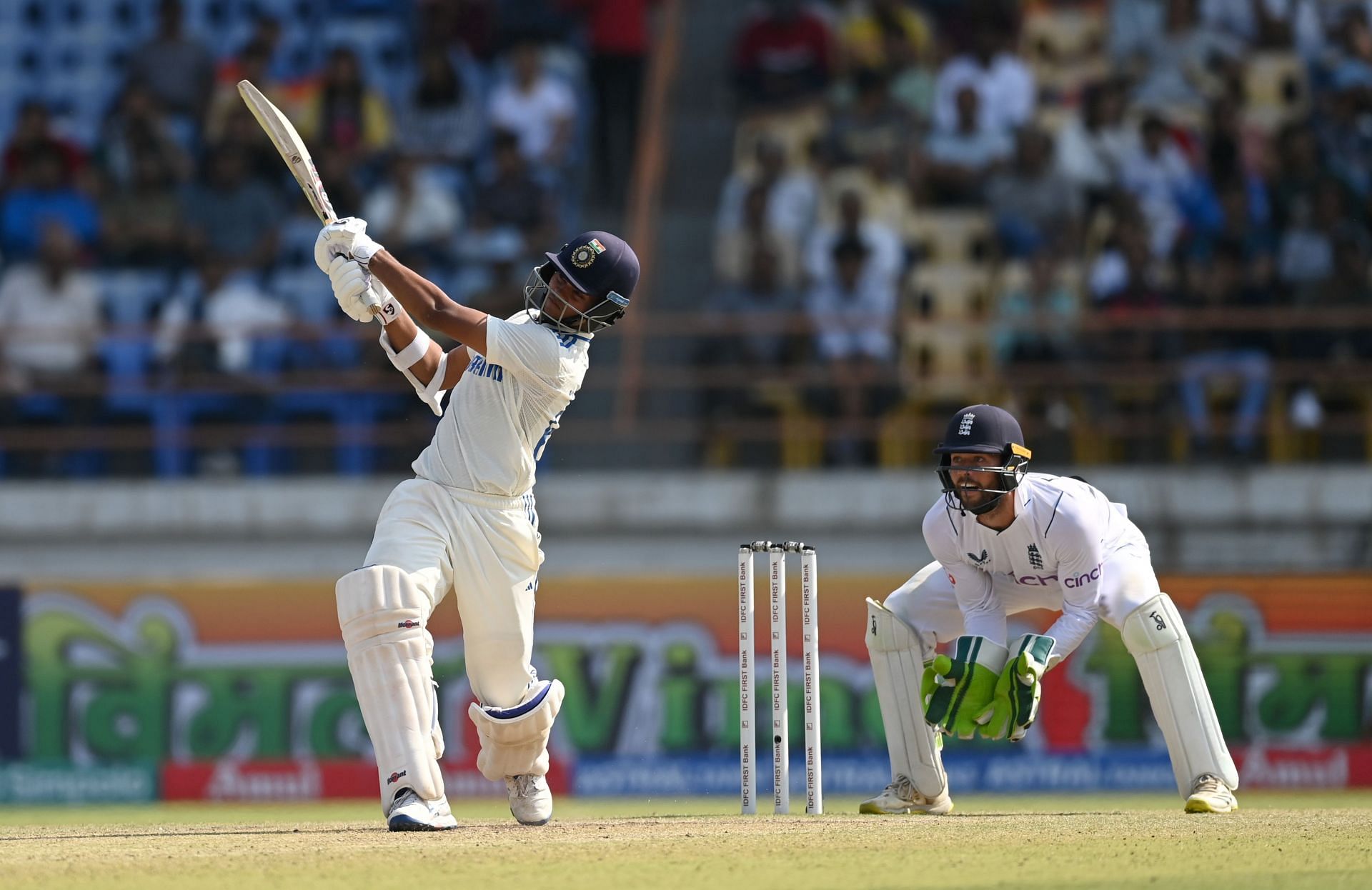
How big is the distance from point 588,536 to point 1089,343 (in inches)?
124

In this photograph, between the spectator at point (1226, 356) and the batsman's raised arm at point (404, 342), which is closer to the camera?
the batsman's raised arm at point (404, 342)

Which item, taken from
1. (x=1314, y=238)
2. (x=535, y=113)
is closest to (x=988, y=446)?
(x=1314, y=238)

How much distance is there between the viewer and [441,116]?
13922 millimetres

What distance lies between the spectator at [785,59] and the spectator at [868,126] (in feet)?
1.69

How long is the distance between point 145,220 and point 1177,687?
340 inches

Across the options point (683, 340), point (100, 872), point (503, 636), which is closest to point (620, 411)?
point (683, 340)

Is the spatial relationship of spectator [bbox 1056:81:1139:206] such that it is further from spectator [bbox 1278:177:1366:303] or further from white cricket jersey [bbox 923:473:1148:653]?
white cricket jersey [bbox 923:473:1148:653]

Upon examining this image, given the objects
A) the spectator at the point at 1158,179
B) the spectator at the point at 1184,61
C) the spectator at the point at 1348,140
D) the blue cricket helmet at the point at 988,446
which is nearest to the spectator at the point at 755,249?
the spectator at the point at 1158,179

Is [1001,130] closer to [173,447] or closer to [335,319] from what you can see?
[335,319]

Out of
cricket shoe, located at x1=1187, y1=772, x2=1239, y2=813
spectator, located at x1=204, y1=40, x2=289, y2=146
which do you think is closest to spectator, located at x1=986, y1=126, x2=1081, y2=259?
spectator, located at x1=204, y1=40, x2=289, y2=146

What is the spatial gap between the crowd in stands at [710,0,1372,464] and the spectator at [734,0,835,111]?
0.06 ft

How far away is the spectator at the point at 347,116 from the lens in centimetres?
1363

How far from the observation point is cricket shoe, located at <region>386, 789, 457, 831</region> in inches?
237

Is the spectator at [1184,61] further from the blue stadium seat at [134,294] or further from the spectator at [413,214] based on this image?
the blue stadium seat at [134,294]
